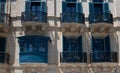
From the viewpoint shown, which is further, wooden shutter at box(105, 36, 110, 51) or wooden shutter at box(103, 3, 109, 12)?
wooden shutter at box(103, 3, 109, 12)

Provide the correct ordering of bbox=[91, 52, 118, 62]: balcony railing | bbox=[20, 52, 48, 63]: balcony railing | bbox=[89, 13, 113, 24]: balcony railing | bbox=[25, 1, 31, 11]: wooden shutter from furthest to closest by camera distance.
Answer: bbox=[25, 1, 31, 11]: wooden shutter → bbox=[89, 13, 113, 24]: balcony railing → bbox=[91, 52, 118, 62]: balcony railing → bbox=[20, 52, 48, 63]: balcony railing

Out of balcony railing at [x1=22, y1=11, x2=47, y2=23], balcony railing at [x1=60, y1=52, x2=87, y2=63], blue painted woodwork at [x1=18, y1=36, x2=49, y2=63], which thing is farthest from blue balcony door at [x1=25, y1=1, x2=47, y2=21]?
balcony railing at [x1=60, y1=52, x2=87, y2=63]

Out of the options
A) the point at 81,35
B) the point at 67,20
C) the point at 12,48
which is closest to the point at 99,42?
the point at 81,35

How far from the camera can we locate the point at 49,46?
23438 mm

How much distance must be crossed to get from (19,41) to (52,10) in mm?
3491

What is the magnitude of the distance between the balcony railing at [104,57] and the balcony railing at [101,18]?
241 centimetres

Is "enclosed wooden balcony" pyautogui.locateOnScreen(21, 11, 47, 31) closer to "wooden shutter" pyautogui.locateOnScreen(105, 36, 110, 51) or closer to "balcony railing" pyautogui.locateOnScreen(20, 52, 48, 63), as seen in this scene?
"balcony railing" pyautogui.locateOnScreen(20, 52, 48, 63)

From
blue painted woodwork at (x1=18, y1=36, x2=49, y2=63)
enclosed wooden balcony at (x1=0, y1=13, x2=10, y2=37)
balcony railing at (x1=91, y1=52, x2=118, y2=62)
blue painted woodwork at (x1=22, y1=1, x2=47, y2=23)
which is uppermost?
blue painted woodwork at (x1=22, y1=1, x2=47, y2=23)

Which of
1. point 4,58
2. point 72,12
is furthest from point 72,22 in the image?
point 4,58

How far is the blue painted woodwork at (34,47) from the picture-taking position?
22734mm

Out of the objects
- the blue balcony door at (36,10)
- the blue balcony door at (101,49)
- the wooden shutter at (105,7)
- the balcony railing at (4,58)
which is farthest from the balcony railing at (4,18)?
the wooden shutter at (105,7)

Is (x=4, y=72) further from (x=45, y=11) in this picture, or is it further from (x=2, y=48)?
(x=45, y=11)

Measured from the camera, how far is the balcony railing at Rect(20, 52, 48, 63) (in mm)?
22578

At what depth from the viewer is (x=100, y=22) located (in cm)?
2338
